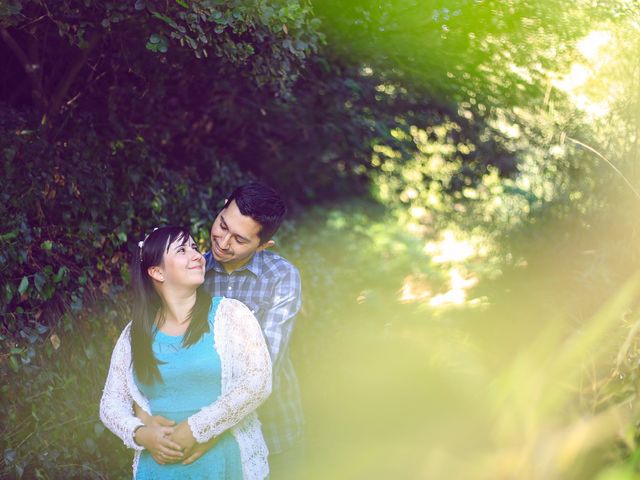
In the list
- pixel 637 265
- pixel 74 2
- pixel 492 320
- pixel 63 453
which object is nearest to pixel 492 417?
pixel 637 265

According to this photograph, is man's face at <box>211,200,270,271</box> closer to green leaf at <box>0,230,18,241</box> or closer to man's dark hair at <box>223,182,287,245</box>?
man's dark hair at <box>223,182,287,245</box>

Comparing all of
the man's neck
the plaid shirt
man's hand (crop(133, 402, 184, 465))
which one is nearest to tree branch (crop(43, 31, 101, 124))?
the plaid shirt

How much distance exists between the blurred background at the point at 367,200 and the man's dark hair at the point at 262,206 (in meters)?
1.30

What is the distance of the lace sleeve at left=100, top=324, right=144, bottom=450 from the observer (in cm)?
288

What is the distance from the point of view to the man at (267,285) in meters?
3.15

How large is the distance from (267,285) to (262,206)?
13.1 inches

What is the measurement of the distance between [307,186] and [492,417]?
12.2 feet

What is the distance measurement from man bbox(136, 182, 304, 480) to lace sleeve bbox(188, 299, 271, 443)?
0.72 ft

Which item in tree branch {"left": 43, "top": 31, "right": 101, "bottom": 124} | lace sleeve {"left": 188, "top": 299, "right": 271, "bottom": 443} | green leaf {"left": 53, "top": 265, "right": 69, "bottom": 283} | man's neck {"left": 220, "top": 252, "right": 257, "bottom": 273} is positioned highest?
tree branch {"left": 43, "top": 31, "right": 101, "bottom": 124}

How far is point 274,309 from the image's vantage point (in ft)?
10.5

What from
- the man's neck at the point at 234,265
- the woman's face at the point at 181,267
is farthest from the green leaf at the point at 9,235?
the woman's face at the point at 181,267

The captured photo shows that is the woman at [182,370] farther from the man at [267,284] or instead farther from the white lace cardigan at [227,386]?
the man at [267,284]

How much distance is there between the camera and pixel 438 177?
30.0 feet

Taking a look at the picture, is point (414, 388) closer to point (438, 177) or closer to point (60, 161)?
point (438, 177)
